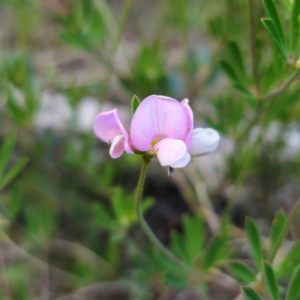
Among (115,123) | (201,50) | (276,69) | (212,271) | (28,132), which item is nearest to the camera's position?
(115,123)

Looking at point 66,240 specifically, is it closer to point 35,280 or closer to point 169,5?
point 35,280

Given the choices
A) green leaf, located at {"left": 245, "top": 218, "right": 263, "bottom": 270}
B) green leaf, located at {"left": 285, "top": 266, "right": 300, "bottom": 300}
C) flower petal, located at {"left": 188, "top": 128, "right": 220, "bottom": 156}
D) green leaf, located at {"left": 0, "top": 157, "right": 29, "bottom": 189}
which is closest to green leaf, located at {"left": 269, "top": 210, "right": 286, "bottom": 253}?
green leaf, located at {"left": 245, "top": 218, "right": 263, "bottom": 270}

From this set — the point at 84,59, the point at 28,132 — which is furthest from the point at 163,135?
the point at 84,59

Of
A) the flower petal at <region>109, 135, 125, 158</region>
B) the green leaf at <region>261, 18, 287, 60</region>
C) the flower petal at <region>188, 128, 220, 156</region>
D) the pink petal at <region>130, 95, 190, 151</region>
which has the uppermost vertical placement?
the green leaf at <region>261, 18, 287, 60</region>

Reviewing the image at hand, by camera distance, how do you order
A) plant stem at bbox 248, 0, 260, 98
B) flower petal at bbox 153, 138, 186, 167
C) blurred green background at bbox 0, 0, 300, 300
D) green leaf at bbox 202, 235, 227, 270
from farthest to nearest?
blurred green background at bbox 0, 0, 300, 300
green leaf at bbox 202, 235, 227, 270
plant stem at bbox 248, 0, 260, 98
flower petal at bbox 153, 138, 186, 167

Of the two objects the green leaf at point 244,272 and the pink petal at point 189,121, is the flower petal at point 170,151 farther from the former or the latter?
the green leaf at point 244,272

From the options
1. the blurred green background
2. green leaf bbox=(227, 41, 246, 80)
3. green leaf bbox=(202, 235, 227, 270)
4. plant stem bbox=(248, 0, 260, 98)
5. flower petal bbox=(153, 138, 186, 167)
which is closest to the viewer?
flower petal bbox=(153, 138, 186, 167)

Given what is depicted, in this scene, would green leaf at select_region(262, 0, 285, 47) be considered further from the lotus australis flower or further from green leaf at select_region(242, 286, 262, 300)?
green leaf at select_region(242, 286, 262, 300)
